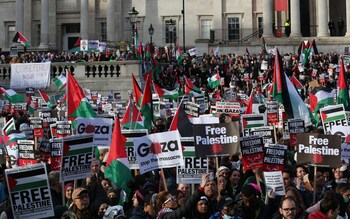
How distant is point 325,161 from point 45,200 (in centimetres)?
458

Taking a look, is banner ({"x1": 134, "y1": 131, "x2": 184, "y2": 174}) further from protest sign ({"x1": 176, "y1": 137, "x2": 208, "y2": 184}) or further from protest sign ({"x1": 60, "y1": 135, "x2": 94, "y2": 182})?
protest sign ({"x1": 60, "y1": 135, "x2": 94, "y2": 182})

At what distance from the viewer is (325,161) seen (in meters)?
13.7

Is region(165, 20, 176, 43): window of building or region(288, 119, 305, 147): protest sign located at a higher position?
region(165, 20, 176, 43): window of building

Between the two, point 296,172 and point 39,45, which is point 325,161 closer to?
point 296,172

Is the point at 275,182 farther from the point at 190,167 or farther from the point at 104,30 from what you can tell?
the point at 104,30

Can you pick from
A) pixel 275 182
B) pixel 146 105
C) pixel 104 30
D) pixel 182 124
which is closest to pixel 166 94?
pixel 146 105

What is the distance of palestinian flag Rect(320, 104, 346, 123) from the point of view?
18094 millimetres

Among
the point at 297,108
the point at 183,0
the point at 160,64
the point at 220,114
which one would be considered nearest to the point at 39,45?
the point at 183,0

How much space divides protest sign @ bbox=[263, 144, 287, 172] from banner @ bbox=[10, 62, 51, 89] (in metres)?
24.0

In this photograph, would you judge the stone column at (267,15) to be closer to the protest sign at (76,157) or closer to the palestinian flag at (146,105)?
the palestinian flag at (146,105)

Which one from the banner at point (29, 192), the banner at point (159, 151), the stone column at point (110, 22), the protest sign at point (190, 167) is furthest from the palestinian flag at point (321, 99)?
the stone column at point (110, 22)

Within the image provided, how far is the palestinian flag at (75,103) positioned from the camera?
21078 millimetres

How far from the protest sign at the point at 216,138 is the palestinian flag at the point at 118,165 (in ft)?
4.13

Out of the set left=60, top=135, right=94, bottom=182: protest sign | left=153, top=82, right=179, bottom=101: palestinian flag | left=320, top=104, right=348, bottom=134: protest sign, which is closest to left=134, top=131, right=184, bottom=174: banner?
left=60, top=135, right=94, bottom=182: protest sign
